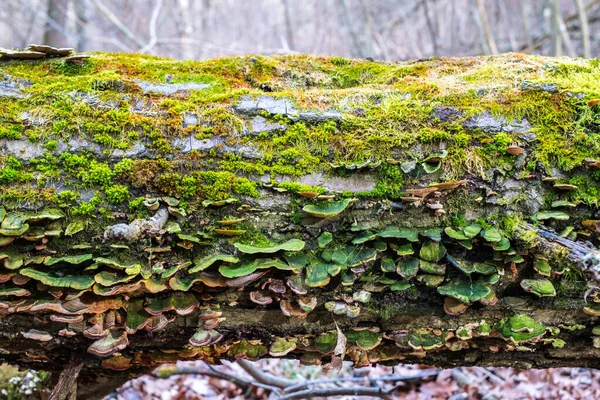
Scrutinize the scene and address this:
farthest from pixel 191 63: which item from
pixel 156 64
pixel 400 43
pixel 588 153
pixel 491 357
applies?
pixel 400 43

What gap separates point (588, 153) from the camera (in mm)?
2109

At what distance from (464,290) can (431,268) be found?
188mm

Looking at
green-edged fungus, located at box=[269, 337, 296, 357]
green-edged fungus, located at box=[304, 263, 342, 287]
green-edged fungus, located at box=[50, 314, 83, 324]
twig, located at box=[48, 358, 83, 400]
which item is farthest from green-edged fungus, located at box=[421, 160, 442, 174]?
twig, located at box=[48, 358, 83, 400]

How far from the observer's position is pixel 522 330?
6.91 ft

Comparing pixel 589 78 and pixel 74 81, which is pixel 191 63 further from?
pixel 589 78

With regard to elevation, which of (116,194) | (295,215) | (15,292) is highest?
(116,194)

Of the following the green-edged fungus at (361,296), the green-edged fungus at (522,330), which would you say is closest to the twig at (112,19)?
the green-edged fungus at (361,296)

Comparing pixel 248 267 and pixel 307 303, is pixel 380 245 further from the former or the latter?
pixel 248 267

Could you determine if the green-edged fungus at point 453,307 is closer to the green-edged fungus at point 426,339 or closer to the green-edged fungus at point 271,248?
the green-edged fungus at point 426,339

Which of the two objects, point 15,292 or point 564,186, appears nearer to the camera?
point 15,292

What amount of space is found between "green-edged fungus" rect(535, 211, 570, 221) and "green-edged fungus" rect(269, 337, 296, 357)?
1360 millimetres

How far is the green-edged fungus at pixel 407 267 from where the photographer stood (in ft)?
6.59

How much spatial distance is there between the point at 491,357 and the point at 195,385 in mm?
3470

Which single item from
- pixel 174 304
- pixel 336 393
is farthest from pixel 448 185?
pixel 336 393
